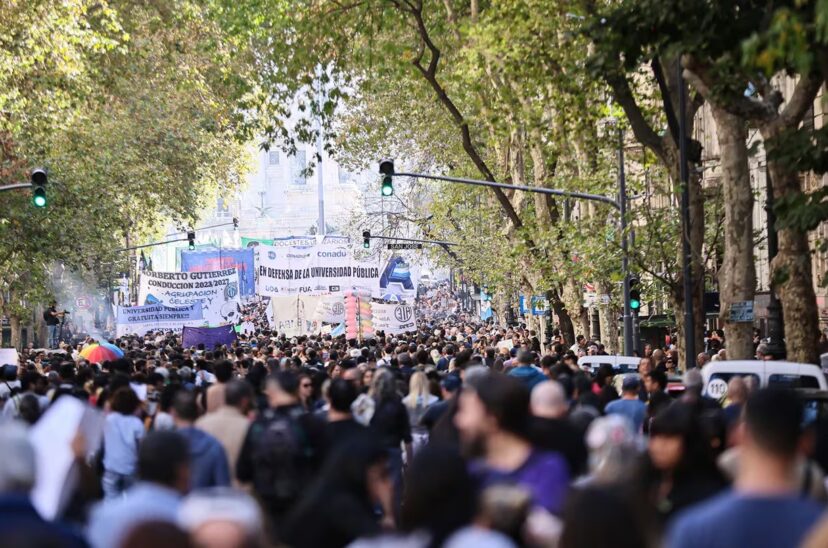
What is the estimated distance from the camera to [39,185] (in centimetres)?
2702

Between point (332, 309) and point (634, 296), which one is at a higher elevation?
point (332, 309)

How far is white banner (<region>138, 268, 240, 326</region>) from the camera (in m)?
37.8

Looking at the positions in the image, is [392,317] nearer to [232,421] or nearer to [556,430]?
[232,421]

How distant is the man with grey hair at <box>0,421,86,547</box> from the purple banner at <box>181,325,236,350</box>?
2919 centimetres

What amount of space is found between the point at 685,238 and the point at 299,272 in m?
21.0

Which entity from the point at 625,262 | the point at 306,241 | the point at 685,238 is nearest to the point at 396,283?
the point at 306,241

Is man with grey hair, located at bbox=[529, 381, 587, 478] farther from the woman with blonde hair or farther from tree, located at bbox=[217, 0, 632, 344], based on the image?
tree, located at bbox=[217, 0, 632, 344]

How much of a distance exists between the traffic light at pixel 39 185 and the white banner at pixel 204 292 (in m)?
10.8

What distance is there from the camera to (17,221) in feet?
117

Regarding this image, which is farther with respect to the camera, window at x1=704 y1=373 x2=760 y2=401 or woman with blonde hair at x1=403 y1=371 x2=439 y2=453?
window at x1=704 y1=373 x2=760 y2=401

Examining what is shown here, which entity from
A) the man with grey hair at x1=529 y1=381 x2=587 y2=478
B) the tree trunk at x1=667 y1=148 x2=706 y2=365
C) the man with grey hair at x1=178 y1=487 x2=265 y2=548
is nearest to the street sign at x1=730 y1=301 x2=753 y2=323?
the tree trunk at x1=667 y1=148 x2=706 y2=365

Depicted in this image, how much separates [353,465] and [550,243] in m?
26.7

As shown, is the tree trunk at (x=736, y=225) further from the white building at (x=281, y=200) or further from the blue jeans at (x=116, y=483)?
the white building at (x=281, y=200)

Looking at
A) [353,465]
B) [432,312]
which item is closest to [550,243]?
[353,465]
